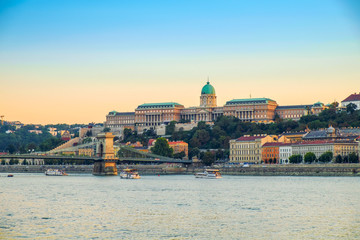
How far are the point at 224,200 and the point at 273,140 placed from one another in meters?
64.9

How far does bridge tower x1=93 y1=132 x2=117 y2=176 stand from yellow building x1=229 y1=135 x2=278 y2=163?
2344 centimetres

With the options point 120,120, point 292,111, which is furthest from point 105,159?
point 120,120

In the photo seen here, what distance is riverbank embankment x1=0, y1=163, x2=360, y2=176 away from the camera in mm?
76500

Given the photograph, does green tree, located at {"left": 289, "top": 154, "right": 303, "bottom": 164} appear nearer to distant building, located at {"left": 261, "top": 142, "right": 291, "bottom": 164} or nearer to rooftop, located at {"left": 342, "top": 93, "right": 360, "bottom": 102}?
distant building, located at {"left": 261, "top": 142, "right": 291, "bottom": 164}

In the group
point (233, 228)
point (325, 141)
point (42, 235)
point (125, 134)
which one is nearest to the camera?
point (42, 235)

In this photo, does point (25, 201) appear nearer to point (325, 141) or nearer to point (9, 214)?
point (9, 214)

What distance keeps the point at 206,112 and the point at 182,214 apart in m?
114

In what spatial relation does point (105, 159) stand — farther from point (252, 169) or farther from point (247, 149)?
point (247, 149)

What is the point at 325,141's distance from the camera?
96062 mm

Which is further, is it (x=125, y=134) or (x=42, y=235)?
(x=125, y=134)

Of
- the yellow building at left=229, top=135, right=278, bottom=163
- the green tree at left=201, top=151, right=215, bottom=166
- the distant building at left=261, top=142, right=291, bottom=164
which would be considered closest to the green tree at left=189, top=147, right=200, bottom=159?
the yellow building at left=229, top=135, right=278, bottom=163

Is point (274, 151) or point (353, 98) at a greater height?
point (353, 98)

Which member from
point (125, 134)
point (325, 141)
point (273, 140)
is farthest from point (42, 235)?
point (125, 134)

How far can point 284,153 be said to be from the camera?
10019cm
